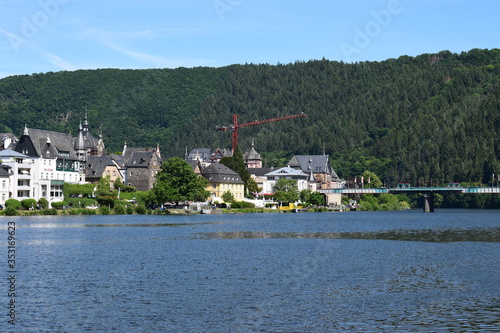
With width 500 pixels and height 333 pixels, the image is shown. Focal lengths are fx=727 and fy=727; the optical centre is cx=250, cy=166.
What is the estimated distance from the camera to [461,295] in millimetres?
45688

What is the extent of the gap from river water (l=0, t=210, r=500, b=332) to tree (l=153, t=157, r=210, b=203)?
8260 cm

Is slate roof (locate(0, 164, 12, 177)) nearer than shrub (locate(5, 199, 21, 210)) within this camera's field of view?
No

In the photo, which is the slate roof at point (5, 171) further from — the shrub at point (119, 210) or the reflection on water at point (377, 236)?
the reflection on water at point (377, 236)

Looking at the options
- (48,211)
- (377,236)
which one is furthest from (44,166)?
(377,236)

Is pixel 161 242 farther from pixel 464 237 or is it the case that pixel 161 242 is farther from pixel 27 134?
pixel 27 134

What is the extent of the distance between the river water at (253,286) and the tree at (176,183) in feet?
271

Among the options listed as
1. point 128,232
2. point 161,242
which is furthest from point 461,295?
point 128,232

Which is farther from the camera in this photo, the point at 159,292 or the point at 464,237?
the point at 464,237

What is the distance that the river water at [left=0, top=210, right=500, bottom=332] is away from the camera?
38.0 metres

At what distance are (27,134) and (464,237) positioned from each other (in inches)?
4760

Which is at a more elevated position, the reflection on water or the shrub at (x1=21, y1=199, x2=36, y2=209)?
the shrub at (x1=21, y1=199, x2=36, y2=209)

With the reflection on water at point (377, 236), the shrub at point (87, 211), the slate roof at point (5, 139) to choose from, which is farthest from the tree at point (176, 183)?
the reflection on water at point (377, 236)

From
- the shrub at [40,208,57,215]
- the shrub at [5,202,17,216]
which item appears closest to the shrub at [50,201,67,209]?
the shrub at [40,208,57,215]

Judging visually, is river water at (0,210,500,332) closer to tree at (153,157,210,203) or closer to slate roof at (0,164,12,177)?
slate roof at (0,164,12,177)
